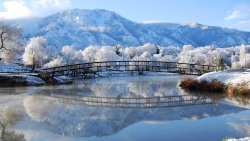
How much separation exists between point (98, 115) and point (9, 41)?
54914 mm

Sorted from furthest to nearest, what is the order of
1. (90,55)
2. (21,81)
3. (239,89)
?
1. (90,55)
2. (21,81)
3. (239,89)

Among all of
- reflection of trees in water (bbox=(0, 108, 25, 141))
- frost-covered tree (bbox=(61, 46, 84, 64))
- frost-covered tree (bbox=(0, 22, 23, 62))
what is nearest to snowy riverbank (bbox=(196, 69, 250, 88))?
reflection of trees in water (bbox=(0, 108, 25, 141))

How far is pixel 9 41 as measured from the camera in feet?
252

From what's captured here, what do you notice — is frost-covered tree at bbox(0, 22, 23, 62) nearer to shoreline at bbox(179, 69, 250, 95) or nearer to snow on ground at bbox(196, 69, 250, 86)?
shoreline at bbox(179, 69, 250, 95)

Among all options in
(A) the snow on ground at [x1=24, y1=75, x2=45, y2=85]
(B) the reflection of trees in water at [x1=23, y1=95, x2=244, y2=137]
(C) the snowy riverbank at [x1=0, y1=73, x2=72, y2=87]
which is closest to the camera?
(B) the reflection of trees in water at [x1=23, y1=95, x2=244, y2=137]

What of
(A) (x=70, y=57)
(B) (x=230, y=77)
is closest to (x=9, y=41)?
(B) (x=230, y=77)

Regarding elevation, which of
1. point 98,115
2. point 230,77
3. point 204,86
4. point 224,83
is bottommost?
point 98,115

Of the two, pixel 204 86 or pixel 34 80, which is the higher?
pixel 204 86

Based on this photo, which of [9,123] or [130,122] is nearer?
[9,123]

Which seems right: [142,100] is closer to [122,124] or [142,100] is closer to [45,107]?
[45,107]

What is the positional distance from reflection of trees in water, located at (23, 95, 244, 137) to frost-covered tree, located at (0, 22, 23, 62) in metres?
44.8

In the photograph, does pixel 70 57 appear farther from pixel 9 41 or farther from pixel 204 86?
pixel 204 86

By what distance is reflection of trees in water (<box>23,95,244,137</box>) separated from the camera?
69.4ft

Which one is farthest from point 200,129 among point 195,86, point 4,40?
point 4,40
